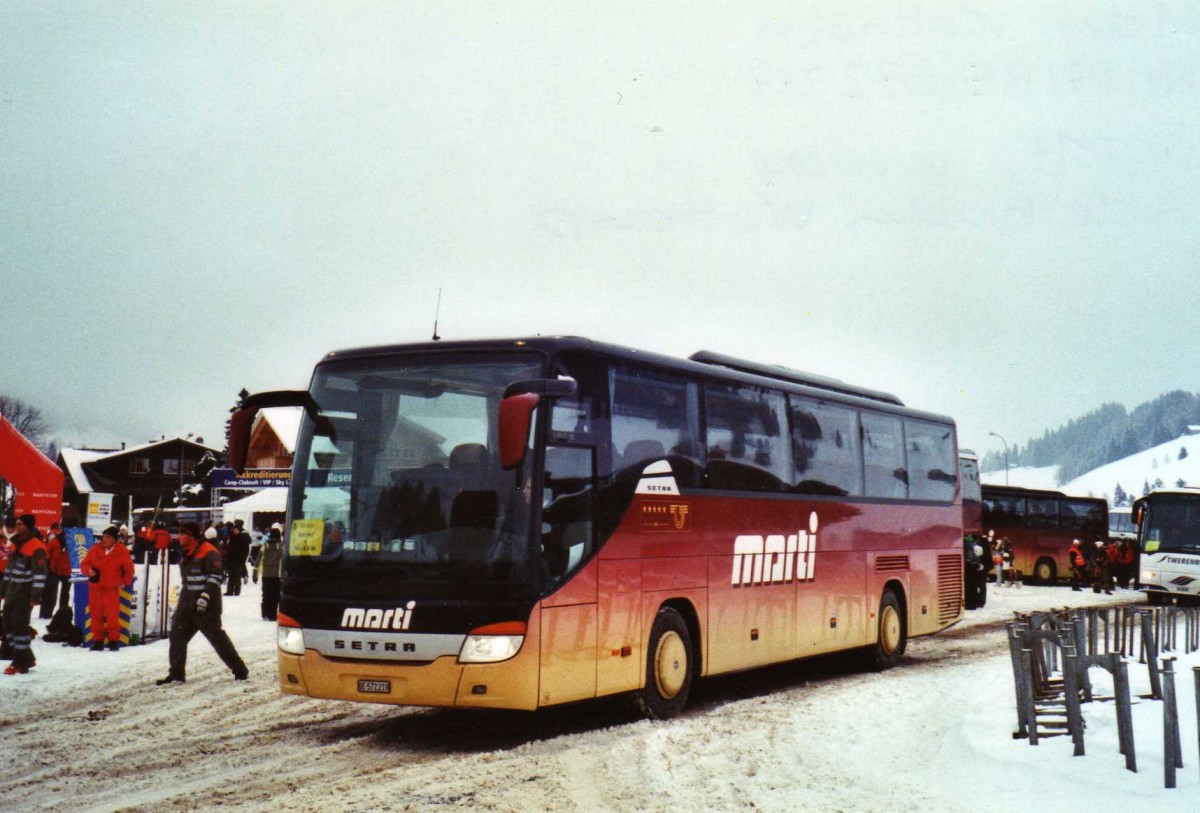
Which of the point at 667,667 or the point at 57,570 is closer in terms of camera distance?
the point at 667,667

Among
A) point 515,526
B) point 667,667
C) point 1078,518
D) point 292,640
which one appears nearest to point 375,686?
point 292,640

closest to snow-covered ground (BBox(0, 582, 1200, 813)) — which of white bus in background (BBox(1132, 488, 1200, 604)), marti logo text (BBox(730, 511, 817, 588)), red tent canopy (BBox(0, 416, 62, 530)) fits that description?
marti logo text (BBox(730, 511, 817, 588))

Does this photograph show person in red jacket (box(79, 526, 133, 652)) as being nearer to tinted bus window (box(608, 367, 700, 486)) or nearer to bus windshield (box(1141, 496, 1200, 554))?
tinted bus window (box(608, 367, 700, 486))

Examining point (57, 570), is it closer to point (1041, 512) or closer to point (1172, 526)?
point (1172, 526)

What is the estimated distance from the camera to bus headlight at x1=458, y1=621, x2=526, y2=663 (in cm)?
927

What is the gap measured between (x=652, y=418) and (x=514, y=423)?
2607 mm

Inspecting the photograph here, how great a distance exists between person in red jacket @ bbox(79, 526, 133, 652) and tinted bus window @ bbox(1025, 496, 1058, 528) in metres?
35.5

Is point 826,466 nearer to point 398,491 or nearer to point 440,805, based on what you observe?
point 398,491

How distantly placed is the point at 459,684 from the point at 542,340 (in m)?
2.88

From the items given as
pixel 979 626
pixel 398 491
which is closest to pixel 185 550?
pixel 398 491

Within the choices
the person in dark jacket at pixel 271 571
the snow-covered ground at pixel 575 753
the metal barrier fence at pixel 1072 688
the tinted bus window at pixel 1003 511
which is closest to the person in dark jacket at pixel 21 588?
the snow-covered ground at pixel 575 753

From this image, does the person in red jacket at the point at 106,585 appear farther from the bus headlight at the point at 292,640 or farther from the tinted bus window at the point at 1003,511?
the tinted bus window at the point at 1003,511

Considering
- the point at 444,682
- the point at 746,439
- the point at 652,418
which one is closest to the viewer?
the point at 444,682

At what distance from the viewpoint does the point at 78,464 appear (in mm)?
87500
